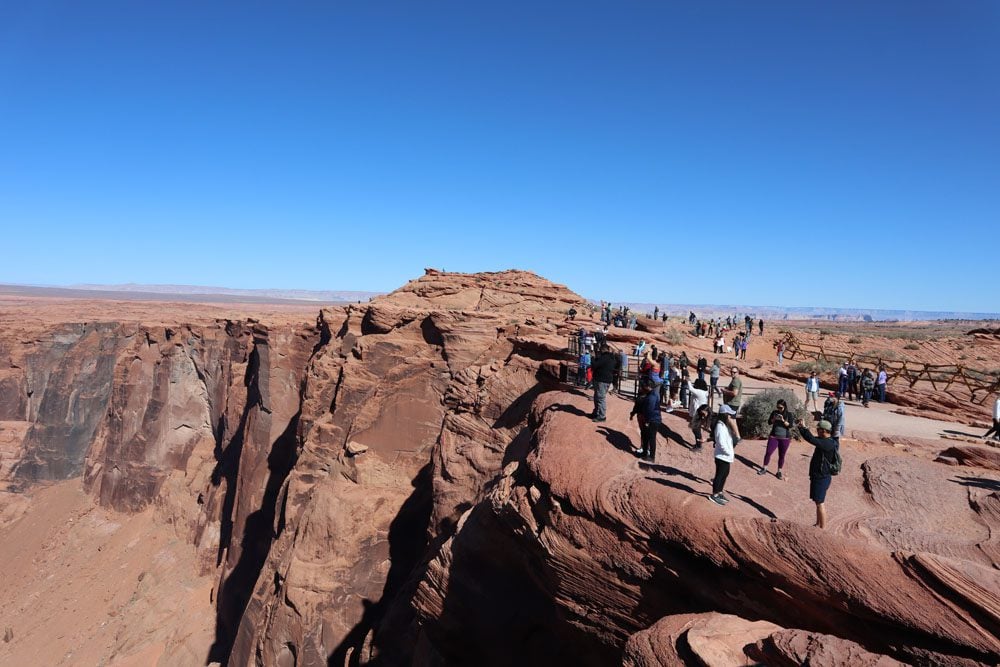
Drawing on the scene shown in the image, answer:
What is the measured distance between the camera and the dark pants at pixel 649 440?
8719 millimetres

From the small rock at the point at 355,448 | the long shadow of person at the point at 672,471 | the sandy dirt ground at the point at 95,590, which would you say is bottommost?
the sandy dirt ground at the point at 95,590

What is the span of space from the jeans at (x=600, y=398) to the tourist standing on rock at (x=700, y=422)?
174 centimetres

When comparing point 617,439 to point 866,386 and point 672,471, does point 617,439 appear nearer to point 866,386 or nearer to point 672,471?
point 672,471

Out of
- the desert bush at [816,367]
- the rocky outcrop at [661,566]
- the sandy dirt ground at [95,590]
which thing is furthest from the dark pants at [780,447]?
Answer: the sandy dirt ground at [95,590]

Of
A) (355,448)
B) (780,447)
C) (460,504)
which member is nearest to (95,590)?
(355,448)

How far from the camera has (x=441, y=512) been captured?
15.3 meters

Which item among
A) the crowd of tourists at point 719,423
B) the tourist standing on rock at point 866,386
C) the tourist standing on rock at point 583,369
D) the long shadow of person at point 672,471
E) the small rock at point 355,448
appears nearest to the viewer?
the crowd of tourists at point 719,423

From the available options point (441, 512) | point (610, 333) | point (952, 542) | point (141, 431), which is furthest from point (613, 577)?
point (141, 431)

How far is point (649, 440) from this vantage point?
8789 millimetres

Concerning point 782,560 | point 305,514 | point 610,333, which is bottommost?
point 305,514

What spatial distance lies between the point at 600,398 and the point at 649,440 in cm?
194

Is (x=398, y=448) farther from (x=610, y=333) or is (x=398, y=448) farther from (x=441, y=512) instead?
(x=610, y=333)

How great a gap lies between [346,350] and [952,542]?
19387mm

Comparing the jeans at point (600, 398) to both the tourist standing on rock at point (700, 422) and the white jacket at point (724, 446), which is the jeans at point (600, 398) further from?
the white jacket at point (724, 446)
